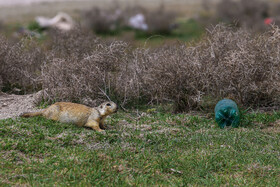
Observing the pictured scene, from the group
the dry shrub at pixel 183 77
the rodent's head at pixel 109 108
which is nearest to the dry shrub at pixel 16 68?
the dry shrub at pixel 183 77

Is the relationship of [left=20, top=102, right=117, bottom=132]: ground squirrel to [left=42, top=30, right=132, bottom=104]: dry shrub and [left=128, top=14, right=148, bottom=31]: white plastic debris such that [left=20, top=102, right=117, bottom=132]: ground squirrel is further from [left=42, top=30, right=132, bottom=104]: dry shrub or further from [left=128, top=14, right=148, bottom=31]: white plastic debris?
[left=128, top=14, right=148, bottom=31]: white plastic debris

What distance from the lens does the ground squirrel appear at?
7.17 metres

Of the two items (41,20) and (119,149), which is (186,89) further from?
(41,20)

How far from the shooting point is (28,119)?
24.1 ft

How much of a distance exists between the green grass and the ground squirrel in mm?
142

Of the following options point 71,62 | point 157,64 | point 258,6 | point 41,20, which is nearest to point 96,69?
point 71,62

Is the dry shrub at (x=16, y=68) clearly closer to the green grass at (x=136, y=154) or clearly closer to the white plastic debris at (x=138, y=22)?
the green grass at (x=136, y=154)

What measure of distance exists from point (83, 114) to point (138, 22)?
19066 mm

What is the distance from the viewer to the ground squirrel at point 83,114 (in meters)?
7.17

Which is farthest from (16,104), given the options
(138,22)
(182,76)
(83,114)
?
(138,22)

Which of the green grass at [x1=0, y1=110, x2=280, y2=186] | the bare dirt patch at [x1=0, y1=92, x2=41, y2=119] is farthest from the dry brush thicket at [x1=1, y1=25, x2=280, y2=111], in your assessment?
the green grass at [x1=0, y1=110, x2=280, y2=186]

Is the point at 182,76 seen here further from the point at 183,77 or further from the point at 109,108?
the point at 109,108

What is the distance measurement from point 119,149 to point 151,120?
75.9 inches

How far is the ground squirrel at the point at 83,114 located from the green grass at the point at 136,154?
0.14m
